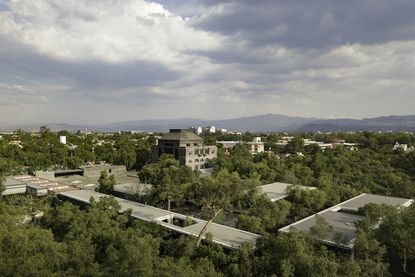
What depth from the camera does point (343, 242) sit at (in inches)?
611

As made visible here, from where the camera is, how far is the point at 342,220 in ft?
65.5

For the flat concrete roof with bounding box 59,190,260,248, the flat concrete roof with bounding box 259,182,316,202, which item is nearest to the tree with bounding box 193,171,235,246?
the flat concrete roof with bounding box 59,190,260,248

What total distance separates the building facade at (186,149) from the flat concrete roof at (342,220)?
23.5m

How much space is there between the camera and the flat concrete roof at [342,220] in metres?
15.9

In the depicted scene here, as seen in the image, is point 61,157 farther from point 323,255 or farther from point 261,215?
point 323,255

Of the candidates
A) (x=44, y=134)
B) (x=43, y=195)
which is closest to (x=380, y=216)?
(x=43, y=195)

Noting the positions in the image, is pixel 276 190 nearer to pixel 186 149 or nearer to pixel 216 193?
pixel 216 193

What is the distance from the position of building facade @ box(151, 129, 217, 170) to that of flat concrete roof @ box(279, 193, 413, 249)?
77.2ft

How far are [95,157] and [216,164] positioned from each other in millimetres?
22452

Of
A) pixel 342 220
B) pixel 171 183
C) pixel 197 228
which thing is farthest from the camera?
pixel 171 183

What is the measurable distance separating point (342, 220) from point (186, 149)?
27.1m

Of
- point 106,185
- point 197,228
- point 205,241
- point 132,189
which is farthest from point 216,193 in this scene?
point 106,185

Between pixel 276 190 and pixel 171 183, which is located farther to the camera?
pixel 276 190

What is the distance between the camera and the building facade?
45.0 meters
